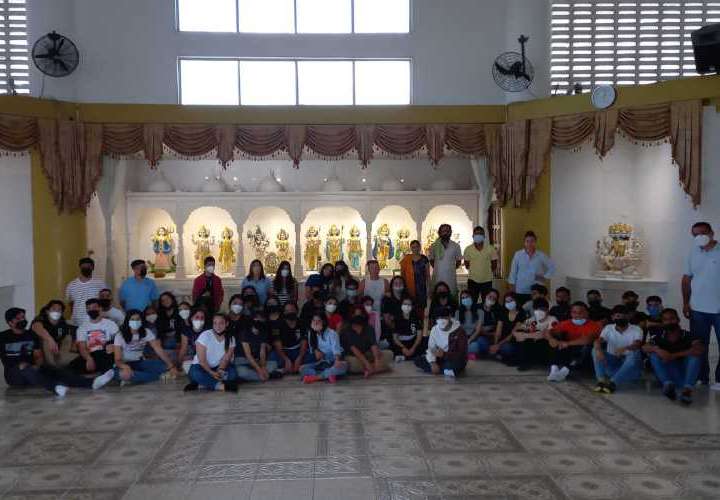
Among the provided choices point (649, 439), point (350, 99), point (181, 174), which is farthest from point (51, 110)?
point (649, 439)

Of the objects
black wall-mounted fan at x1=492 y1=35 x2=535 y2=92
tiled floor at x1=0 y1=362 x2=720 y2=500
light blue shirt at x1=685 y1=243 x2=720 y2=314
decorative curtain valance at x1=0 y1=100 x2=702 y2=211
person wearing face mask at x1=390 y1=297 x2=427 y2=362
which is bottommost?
A: tiled floor at x1=0 y1=362 x2=720 y2=500

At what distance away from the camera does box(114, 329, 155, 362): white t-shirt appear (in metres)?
7.04

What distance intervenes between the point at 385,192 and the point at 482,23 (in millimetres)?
3376

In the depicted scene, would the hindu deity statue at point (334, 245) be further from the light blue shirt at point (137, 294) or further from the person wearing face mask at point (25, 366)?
the person wearing face mask at point (25, 366)

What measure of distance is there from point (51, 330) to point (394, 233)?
6.66 metres

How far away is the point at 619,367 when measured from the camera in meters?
6.70

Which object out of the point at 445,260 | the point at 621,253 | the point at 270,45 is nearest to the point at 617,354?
the point at 445,260

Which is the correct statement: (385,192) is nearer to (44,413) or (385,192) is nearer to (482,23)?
(482,23)

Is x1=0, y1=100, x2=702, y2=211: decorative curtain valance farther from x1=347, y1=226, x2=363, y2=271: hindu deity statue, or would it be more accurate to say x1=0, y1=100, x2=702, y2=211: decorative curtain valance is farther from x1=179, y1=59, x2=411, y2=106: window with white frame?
x1=347, y1=226, x2=363, y2=271: hindu deity statue

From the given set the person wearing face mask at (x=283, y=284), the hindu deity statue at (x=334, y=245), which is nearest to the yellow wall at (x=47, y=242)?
the person wearing face mask at (x=283, y=284)

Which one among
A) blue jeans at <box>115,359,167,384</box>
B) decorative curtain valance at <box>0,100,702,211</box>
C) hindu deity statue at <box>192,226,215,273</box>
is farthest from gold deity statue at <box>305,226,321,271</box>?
blue jeans at <box>115,359,167,384</box>

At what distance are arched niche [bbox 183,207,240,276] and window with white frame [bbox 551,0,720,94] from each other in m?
6.53

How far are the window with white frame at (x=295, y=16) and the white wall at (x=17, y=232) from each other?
3.71 metres

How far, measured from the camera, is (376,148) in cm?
1076
